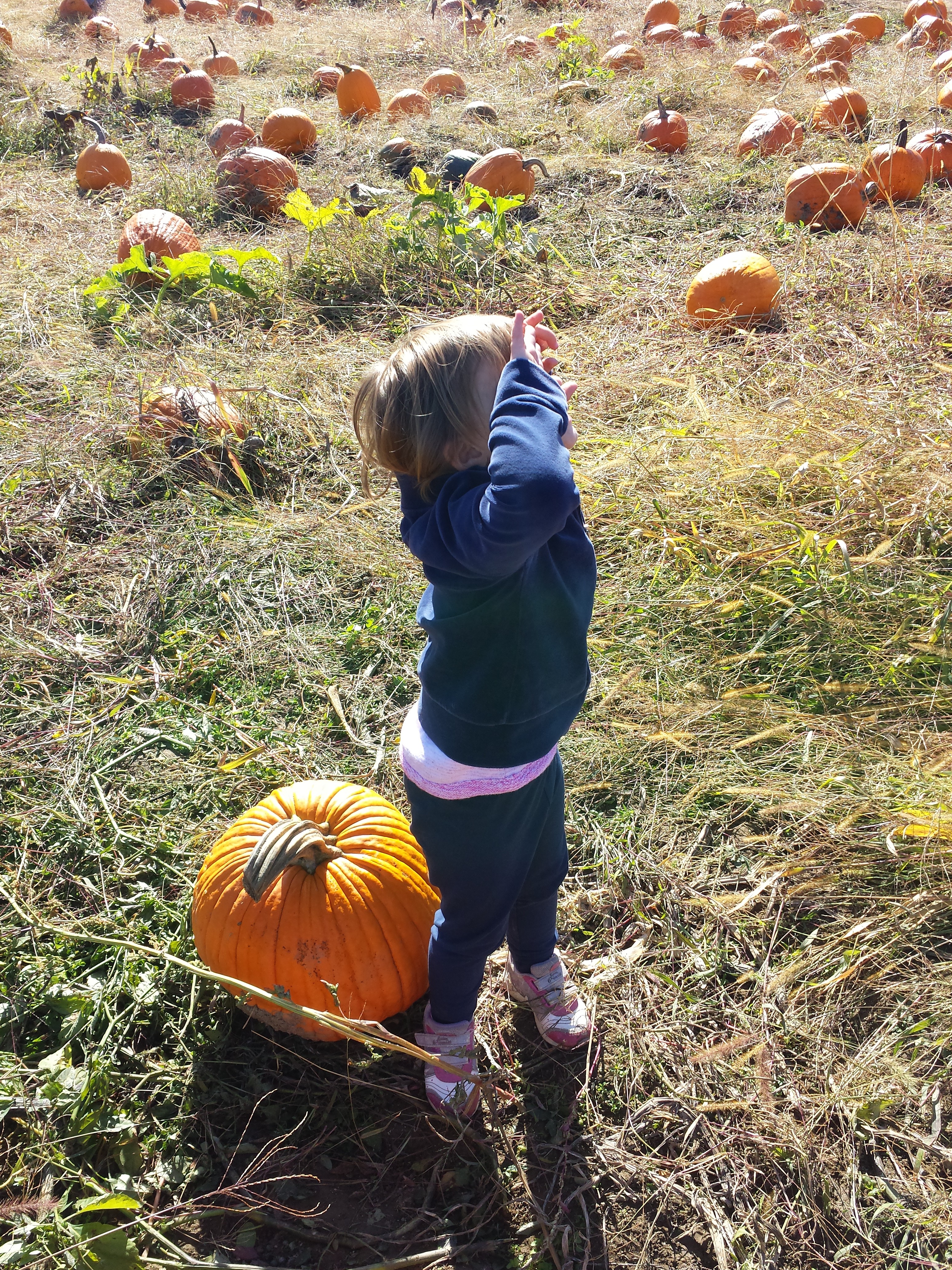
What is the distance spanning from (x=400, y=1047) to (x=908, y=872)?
1.46m

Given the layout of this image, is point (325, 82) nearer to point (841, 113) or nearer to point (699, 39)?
point (699, 39)

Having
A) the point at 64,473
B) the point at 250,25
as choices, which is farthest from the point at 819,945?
the point at 250,25

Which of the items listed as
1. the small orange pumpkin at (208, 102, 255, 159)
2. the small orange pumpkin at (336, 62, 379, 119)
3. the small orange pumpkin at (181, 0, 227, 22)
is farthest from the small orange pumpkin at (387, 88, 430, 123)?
the small orange pumpkin at (181, 0, 227, 22)

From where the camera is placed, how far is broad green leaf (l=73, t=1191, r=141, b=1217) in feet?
5.60

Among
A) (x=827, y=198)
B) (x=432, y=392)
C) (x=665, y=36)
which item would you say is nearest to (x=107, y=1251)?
(x=432, y=392)

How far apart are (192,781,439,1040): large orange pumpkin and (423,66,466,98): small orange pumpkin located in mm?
8685

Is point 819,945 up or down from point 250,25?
down

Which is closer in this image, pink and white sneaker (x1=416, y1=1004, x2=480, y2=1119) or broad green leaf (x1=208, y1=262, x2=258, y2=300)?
pink and white sneaker (x1=416, y1=1004, x2=480, y2=1119)

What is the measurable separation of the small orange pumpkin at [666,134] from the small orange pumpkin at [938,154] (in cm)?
176

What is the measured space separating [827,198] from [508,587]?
5.29m

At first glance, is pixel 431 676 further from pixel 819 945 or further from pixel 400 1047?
pixel 819 945

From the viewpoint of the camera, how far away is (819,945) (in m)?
2.35

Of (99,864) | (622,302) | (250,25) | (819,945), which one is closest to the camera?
(819,945)

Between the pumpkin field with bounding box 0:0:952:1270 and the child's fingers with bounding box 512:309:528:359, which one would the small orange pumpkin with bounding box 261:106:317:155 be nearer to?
the pumpkin field with bounding box 0:0:952:1270
